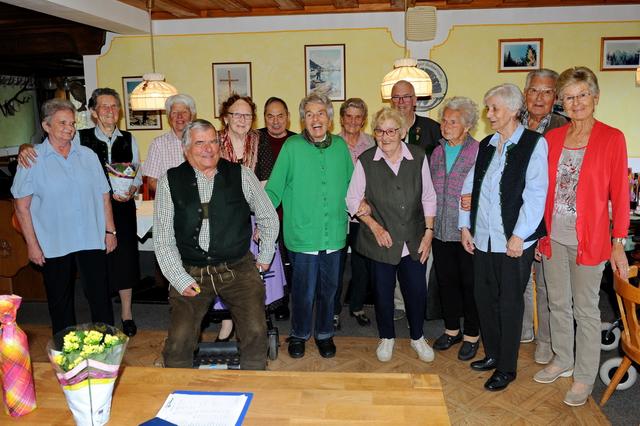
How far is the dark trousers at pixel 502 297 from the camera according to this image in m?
2.83

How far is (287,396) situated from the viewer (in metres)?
1.72

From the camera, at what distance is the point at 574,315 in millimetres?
2818

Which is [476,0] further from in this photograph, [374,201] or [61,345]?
[61,345]

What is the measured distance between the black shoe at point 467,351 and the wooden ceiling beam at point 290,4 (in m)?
4.03

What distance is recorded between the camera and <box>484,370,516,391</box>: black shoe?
9.82 ft

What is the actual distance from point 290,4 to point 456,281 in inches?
150

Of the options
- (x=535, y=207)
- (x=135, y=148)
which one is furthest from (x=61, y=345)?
(x=135, y=148)

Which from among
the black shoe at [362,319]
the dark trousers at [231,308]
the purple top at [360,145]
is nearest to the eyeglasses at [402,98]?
the purple top at [360,145]

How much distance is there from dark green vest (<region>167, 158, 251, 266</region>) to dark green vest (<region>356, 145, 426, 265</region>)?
84cm

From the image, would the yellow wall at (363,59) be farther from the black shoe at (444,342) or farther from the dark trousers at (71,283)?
the dark trousers at (71,283)

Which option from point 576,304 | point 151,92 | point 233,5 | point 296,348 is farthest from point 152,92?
point 576,304

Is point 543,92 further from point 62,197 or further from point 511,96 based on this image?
point 62,197

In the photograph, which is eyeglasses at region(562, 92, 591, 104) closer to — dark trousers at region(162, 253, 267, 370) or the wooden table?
the wooden table

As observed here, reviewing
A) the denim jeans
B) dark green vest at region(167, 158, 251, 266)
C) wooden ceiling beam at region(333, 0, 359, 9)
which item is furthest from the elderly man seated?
wooden ceiling beam at region(333, 0, 359, 9)
